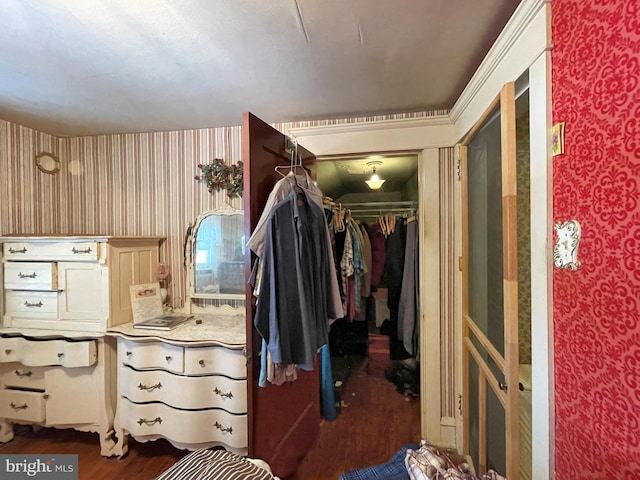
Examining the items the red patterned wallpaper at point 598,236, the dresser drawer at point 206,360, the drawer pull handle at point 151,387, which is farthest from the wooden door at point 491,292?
the drawer pull handle at point 151,387

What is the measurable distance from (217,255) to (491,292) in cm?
173

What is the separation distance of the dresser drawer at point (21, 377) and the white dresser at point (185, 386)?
1.80ft

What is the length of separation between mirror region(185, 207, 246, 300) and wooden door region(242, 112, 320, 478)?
0.72 m

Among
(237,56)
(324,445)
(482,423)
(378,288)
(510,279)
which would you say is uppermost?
(237,56)

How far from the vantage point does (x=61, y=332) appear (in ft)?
5.77

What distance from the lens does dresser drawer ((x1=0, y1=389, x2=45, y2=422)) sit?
1.76 metres

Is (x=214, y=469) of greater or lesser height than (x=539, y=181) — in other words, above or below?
below

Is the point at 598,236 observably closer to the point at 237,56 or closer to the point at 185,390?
the point at 237,56

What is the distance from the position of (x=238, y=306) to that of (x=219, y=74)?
58.0 inches

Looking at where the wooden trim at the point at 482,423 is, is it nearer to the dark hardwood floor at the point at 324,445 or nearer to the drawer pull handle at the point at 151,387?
the dark hardwood floor at the point at 324,445

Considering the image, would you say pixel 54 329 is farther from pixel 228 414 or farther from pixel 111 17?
pixel 111 17

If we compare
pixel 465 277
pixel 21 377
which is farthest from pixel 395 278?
pixel 21 377

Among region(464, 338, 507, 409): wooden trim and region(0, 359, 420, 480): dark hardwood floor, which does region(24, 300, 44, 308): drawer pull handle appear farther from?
region(464, 338, 507, 409): wooden trim

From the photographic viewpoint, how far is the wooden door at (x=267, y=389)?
4.29 feet
